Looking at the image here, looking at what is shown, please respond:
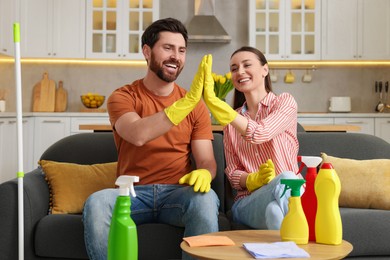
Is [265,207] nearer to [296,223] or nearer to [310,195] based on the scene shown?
[310,195]

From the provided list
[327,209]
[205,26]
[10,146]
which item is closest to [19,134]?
[327,209]

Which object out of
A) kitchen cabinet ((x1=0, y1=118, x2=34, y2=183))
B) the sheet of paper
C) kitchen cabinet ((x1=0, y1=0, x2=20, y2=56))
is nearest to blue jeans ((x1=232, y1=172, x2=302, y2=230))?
the sheet of paper

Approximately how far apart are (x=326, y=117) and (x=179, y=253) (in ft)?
13.9

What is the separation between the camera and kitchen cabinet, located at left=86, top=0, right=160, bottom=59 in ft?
22.1

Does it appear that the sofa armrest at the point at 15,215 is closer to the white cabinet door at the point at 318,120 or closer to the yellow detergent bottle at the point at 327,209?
the yellow detergent bottle at the point at 327,209

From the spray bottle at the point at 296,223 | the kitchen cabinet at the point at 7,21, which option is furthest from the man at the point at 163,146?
the kitchen cabinet at the point at 7,21

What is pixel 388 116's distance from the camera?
645 centimetres

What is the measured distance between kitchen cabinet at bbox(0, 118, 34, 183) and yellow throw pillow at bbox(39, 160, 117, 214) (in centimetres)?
283

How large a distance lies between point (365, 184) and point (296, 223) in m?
1.18

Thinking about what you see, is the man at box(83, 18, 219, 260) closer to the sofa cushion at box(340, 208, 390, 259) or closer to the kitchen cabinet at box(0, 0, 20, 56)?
the sofa cushion at box(340, 208, 390, 259)

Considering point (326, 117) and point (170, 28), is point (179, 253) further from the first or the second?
point (326, 117)

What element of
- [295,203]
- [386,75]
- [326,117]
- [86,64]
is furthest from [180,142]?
[386,75]

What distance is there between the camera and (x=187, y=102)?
246 cm

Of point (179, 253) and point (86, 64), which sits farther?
point (86, 64)
